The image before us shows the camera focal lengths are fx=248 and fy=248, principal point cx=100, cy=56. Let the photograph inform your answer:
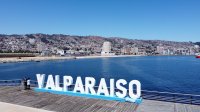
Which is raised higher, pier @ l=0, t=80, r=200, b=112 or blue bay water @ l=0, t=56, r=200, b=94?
pier @ l=0, t=80, r=200, b=112

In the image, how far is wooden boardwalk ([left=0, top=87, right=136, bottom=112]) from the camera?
22.2 meters

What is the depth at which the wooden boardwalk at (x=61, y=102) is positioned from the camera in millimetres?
22203

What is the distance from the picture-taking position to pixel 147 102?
24.0 metres

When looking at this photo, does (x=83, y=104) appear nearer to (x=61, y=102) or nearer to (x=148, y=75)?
(x=61, y=102)

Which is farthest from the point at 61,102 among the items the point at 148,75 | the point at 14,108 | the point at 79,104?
the point at 148,75

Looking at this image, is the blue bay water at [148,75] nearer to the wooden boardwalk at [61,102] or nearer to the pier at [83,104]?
the pier at [83,104]

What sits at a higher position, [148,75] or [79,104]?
[79,104]

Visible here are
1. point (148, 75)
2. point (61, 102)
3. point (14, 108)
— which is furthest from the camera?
point (148, 75)

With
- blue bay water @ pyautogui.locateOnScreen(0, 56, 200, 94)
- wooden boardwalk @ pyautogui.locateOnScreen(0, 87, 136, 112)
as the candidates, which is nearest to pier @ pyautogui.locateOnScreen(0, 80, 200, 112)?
wooden boardwalk @ pyautogui.locateOnScreen(0, 87, 136, 112)

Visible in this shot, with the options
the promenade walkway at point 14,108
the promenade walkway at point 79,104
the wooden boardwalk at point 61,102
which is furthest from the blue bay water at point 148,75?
the promenade walkway at point 14,108

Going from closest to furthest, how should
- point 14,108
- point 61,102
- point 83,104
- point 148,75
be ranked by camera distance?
point 14,108, point 83,104, point 61,102, point 148,75

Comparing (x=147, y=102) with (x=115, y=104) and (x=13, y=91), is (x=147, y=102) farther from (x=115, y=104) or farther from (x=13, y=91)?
(x=13, y=91)

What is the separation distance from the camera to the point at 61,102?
2466 centimetres

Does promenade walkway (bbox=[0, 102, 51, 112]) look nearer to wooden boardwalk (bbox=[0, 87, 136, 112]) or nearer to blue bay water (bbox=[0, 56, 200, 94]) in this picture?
wooden boardwalk (bbox=[0, 87, 136, 112])
